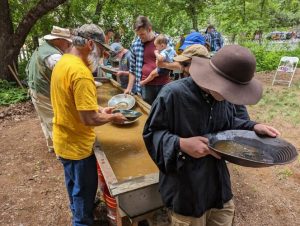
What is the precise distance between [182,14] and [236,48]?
49.2ft

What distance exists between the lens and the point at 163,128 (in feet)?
5.08

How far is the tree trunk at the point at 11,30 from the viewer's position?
23.7 ft

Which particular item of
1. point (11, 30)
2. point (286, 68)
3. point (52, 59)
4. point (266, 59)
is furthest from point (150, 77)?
point (266, 59)

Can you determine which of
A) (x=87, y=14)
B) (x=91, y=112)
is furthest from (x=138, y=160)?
(x=87, y=14)

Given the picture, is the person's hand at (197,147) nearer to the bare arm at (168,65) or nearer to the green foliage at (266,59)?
the bare arm at (168,65)

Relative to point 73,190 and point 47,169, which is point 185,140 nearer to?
point 73,190

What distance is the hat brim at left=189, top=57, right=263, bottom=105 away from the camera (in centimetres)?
130

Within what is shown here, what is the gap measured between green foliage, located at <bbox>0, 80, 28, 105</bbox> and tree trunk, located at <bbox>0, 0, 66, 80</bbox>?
0.26m

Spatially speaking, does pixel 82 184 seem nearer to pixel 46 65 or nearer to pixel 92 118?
pixel 92 118

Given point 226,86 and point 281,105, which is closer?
point 226,86

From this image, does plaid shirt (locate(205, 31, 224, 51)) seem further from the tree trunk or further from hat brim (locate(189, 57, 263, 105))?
hat brim (locate(189, 57, 263, 105))

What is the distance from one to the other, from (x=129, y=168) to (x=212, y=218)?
0.70 meters

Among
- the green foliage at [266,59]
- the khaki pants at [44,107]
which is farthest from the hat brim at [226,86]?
the green foliage at [266,59]

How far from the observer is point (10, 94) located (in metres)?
7.14
